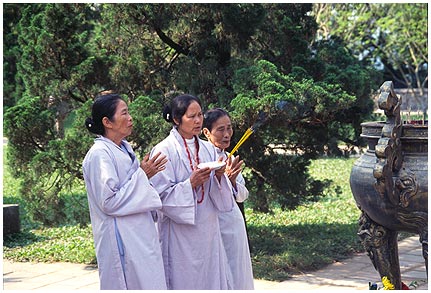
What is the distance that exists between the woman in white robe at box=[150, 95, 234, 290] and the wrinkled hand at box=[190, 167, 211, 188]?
0.18 feet

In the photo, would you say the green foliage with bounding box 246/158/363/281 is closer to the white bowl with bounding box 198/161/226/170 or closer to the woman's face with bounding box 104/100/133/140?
the white bowl with bounding box 198/161/226/170

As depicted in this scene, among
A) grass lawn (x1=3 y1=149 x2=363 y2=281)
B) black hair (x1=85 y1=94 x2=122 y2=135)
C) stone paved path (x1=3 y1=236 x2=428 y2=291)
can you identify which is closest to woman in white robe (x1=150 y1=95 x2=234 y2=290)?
black hair (x1=85 y1=94 x2=122 y2=135)

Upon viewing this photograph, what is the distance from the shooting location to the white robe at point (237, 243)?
16.4ft

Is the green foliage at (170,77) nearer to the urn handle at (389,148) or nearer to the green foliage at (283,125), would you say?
the green foliage at (283,125)

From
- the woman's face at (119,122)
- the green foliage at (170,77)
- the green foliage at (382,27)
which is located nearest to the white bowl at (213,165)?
the woman's face at (119,122)

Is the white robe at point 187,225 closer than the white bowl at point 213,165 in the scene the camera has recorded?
No

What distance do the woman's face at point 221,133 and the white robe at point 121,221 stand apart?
86 centimetres

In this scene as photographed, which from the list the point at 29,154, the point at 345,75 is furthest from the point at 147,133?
the point at 345,75

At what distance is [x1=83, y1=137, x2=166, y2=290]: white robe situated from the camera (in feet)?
13.8

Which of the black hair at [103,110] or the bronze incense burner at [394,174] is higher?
the black hair at [103,110]

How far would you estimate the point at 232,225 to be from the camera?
511cm

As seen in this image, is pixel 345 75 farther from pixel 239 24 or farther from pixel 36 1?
pixel 36 1

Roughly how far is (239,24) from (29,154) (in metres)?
2.34

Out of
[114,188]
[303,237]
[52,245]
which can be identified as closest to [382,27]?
[303,237]
